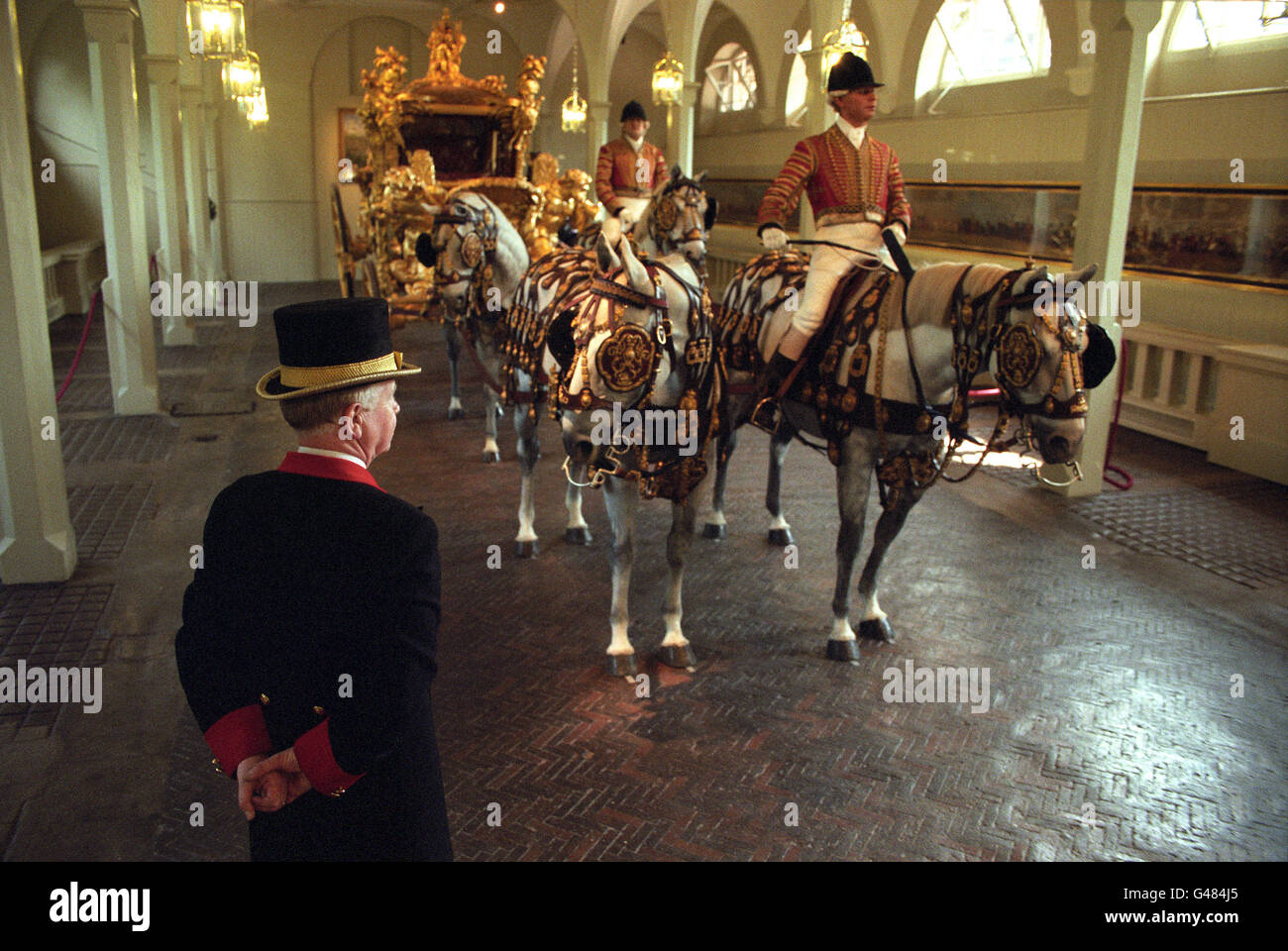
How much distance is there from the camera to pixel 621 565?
5309 mm

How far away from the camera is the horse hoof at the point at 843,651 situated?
18.1ft

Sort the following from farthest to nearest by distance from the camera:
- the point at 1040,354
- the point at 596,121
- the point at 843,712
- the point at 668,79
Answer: the point at 596,121
the point at 668,79
the point at 843,712
the point at 1040,354

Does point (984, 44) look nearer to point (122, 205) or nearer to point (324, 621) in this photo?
point (122, 205)

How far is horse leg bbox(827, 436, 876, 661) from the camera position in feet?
17.8

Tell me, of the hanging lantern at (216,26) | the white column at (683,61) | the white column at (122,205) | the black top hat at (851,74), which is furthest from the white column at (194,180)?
the black top hat at (851,74)

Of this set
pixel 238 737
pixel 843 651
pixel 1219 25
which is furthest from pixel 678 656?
pixel 1219 25

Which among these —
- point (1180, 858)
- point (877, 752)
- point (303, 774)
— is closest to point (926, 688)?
point (877, 752)

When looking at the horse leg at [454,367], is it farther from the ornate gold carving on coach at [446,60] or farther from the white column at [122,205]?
the ornate gold carving on coach at [446,60]

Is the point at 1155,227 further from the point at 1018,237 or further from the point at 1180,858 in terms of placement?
the point at 1180,858

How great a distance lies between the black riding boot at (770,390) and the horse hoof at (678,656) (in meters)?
1.57

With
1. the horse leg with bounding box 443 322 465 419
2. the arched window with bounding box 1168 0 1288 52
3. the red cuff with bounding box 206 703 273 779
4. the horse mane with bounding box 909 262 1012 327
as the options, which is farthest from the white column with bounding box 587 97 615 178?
the red cuff with bounding box 206 703 273 779

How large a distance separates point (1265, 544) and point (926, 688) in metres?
4.14

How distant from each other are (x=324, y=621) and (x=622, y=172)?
7.54m

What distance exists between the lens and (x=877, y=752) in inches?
182
